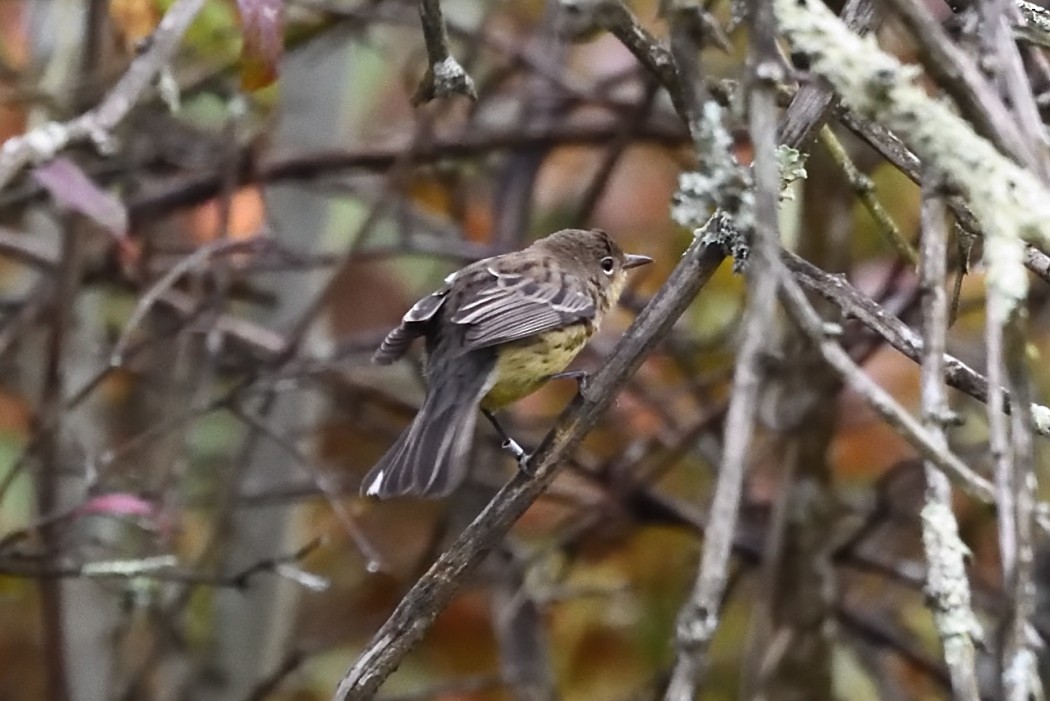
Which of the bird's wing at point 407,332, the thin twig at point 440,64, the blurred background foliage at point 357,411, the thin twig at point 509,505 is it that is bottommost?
the blurred background foliage at point 357,411

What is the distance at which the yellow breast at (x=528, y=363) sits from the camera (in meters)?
3.22

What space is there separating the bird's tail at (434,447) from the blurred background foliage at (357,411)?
55 cm

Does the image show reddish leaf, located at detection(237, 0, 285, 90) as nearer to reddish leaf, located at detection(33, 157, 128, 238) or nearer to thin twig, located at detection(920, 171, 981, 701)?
reddish leaf, located at detection(33, 157, 128, 238)

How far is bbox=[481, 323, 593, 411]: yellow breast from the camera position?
322cm

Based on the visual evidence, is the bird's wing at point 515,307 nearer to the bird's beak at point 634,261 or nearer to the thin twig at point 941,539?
the bird's beak at point 634,261

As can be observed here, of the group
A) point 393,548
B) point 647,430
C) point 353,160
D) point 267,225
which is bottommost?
point 393,548

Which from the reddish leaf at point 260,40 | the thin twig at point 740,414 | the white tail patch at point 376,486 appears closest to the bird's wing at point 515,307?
the white tail patch at point 376,486

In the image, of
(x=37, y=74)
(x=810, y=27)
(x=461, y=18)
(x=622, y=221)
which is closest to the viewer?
(x=810, y=27)

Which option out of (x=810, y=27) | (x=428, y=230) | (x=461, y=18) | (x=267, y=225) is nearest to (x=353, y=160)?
(x=267, y=225)

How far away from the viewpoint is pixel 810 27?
1431 millimetres

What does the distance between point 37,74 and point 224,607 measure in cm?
177

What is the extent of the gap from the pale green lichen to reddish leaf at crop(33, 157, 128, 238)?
1.63 metres

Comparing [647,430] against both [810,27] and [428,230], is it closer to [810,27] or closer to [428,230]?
[428,230]

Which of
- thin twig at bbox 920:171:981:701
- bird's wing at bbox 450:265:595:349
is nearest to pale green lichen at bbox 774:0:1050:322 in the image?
thin twig at bbox 920:171:981:701
